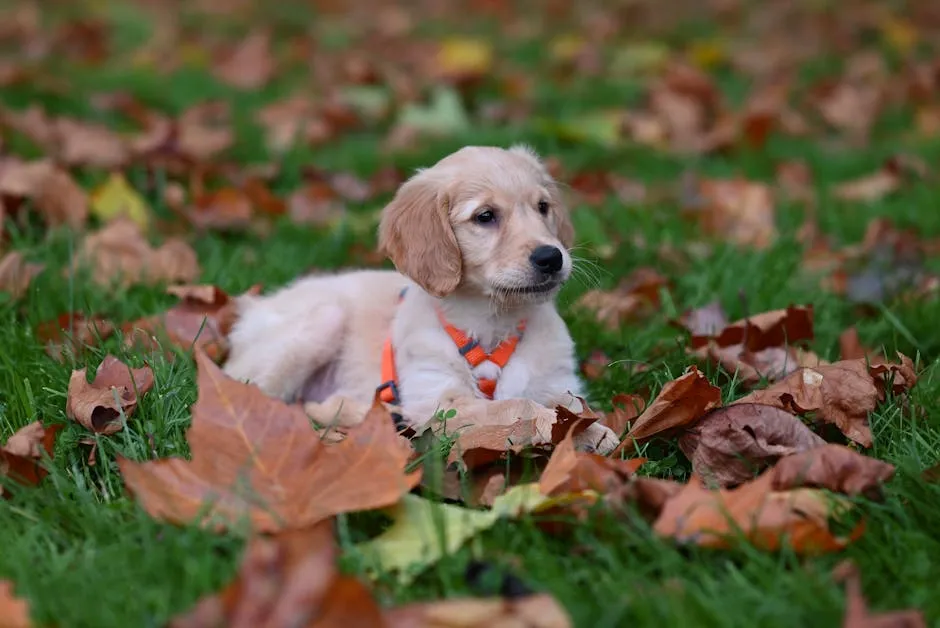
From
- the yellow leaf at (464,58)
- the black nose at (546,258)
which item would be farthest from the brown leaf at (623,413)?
the yellow leaf at (464,58)

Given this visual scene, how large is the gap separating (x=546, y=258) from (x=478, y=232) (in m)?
0.27

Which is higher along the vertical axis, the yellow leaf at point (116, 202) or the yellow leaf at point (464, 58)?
the yellow leaf at point (116, 202)

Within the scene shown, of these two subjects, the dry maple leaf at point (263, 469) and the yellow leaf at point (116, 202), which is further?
the yellow leaf at point (116, 202)

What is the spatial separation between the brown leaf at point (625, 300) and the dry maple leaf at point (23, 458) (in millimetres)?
1929

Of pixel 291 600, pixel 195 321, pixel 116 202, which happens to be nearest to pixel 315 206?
pixel 116 202

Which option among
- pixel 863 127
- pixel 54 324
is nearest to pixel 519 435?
pixel 54 324

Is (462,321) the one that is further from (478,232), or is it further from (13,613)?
(13,613)

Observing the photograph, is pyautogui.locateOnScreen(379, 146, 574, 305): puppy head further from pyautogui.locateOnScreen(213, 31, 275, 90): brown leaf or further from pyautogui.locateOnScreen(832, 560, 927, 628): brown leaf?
pyautogui.locateOnScreen(213, 31, 275, 90): brown leaf

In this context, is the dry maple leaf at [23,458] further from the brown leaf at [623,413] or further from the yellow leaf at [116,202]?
the yellow leaf at [116,202]

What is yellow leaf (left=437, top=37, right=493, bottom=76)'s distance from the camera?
23.8ft

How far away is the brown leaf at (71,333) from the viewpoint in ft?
10.4

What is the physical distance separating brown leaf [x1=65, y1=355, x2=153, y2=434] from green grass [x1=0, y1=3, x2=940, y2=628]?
0.03 meters

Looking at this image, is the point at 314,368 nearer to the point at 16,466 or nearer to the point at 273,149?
the point at 16,466

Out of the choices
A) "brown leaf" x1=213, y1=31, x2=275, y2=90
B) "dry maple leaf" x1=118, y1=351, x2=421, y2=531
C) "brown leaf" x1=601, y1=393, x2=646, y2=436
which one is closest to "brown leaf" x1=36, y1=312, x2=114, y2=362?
"dry maple leaf" x1=118, y1=351, x2=421, y2=531
